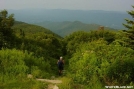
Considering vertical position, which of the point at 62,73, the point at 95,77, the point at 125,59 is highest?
the point at 125,59

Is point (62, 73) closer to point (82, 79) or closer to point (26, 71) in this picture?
point (26, 71)

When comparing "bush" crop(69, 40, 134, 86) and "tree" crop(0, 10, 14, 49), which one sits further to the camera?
"tree" crop(0, 10, 14, 49)

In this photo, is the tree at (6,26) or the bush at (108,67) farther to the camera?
the tree at (6,26)

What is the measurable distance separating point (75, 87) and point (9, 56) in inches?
252

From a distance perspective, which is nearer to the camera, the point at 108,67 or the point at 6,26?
the point at 108,67

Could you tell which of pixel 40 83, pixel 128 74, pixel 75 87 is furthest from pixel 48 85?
pixel 128 74

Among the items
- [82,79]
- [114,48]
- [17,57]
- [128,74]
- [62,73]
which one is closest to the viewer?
[128,74]

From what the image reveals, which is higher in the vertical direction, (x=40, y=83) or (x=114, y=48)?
(x=114, y=48)

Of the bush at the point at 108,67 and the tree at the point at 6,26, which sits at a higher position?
the tree at the point at 6,26

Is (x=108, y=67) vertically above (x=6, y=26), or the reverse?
(x=6, y=26)

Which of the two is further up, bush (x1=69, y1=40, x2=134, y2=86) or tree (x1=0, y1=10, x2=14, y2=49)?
tree (x1=0, y1=10, x2=14, y2=49)

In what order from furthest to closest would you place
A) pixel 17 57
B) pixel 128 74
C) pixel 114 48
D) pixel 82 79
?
pixel 17 57 → pixel 114 48 → pixel 82 79 → pixel 128 74

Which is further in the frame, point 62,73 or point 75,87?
point 62,73

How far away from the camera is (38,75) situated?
14562 millimetres
